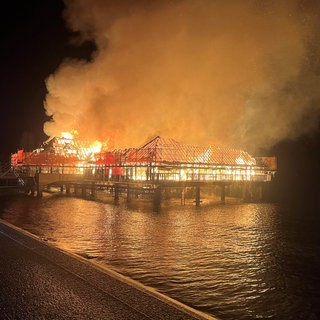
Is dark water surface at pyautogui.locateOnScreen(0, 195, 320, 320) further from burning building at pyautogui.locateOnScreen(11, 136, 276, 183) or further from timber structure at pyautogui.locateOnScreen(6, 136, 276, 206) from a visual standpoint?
burning building at pyautogui.locateOnScreen(11, 136, 276, 183)

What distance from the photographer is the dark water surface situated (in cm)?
647

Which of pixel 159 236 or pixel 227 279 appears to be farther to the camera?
pixel 159 236

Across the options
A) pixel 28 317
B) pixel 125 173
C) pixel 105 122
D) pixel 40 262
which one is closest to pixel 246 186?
pixel 125 173

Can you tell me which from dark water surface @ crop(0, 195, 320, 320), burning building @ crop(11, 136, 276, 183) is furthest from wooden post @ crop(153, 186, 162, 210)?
dark water surface @ crop(0, 195, 320, 320)

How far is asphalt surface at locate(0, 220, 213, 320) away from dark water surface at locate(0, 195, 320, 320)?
3.03 ft

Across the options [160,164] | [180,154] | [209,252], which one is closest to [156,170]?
[160,164]

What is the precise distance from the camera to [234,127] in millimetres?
32438

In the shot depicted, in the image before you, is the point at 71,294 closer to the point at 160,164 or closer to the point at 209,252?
the point at 209,252

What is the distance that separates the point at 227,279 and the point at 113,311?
3.20 metres

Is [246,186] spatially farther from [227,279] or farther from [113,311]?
[113,311]

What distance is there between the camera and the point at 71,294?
582 cm

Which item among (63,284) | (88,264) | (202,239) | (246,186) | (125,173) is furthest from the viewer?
(125,173)

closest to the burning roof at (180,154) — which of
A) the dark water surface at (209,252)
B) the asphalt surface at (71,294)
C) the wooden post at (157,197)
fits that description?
the wooden post at (157,197)

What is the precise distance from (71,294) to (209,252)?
5.15 metres
